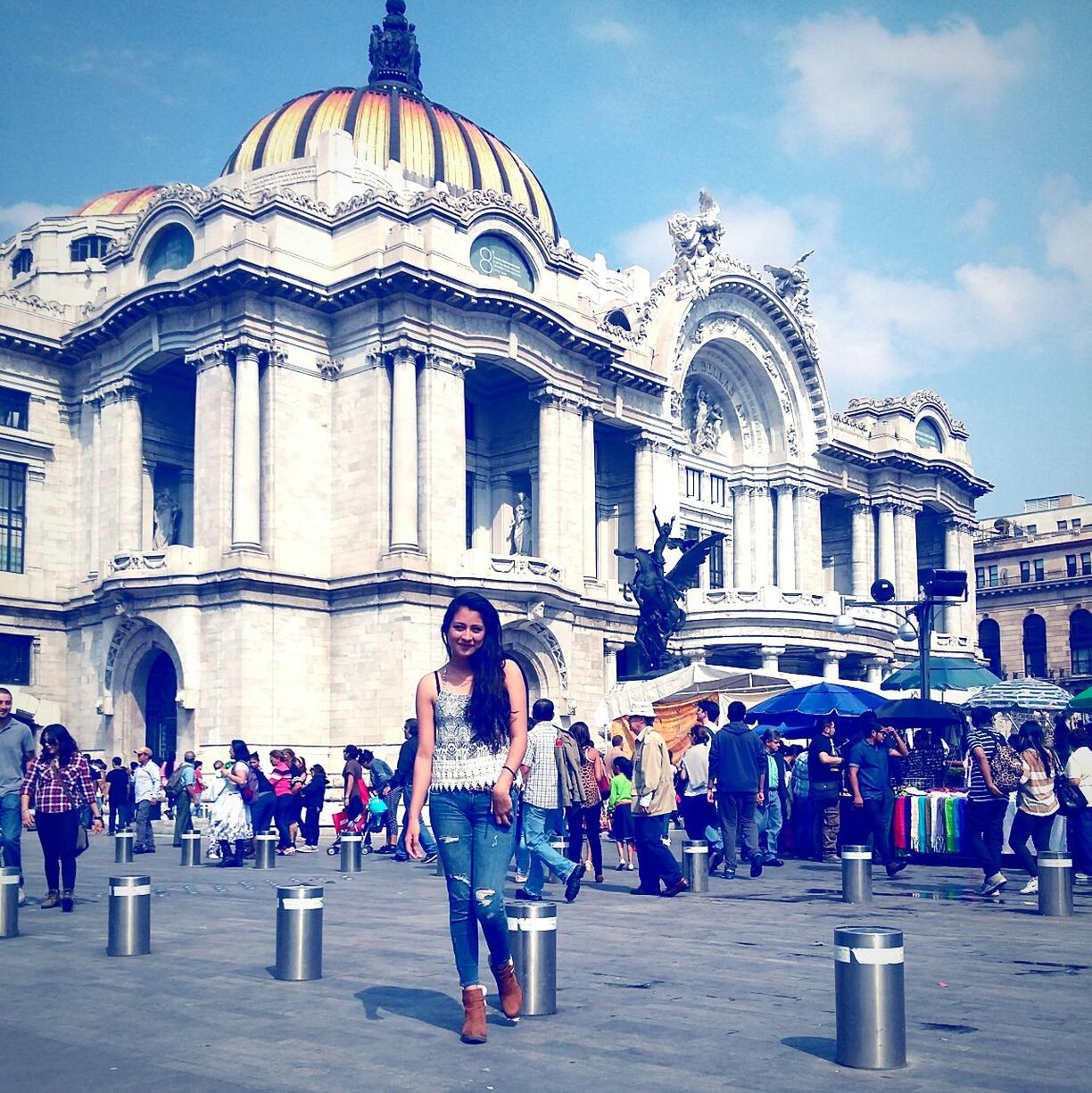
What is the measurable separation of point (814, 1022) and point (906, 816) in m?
12.2

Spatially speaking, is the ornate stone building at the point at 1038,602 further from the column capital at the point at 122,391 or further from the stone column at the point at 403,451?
the column capital at the point at 122,391

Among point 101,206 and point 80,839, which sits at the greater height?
point 101,206

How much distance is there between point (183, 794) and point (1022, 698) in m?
16.0

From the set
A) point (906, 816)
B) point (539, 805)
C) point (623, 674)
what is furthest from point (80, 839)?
point (623, 674)

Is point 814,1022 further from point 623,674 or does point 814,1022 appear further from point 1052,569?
point 1052,569

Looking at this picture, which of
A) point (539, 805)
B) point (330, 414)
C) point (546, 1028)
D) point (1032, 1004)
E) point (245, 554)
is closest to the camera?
point (546, 1028)

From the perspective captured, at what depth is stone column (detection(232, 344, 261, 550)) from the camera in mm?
35000

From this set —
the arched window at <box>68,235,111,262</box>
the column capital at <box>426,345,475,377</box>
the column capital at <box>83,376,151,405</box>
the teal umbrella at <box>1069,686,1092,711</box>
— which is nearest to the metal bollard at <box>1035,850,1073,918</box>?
the teal umbrella at <box>1069,686,1092,711</box>

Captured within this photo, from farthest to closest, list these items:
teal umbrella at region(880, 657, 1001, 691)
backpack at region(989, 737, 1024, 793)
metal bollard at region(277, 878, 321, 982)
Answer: teal umbrella at region(880, 657, 1001, 691), backpack at region(989, 737, 1024, 793), metal bollard at region(277, 878, 321, 982)

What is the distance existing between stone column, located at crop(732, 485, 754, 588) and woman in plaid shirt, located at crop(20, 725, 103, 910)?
128 feet

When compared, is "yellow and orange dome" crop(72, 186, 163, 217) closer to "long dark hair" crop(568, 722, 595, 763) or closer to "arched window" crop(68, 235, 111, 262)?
"arched window" crop(68, 235, 111, 262)

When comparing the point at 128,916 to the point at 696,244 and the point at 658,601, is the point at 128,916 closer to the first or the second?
the point at 658,601

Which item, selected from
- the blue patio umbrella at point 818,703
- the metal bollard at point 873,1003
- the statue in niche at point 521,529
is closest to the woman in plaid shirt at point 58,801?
the metal bollard at point 873,1003

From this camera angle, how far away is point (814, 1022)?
7.68 meters
